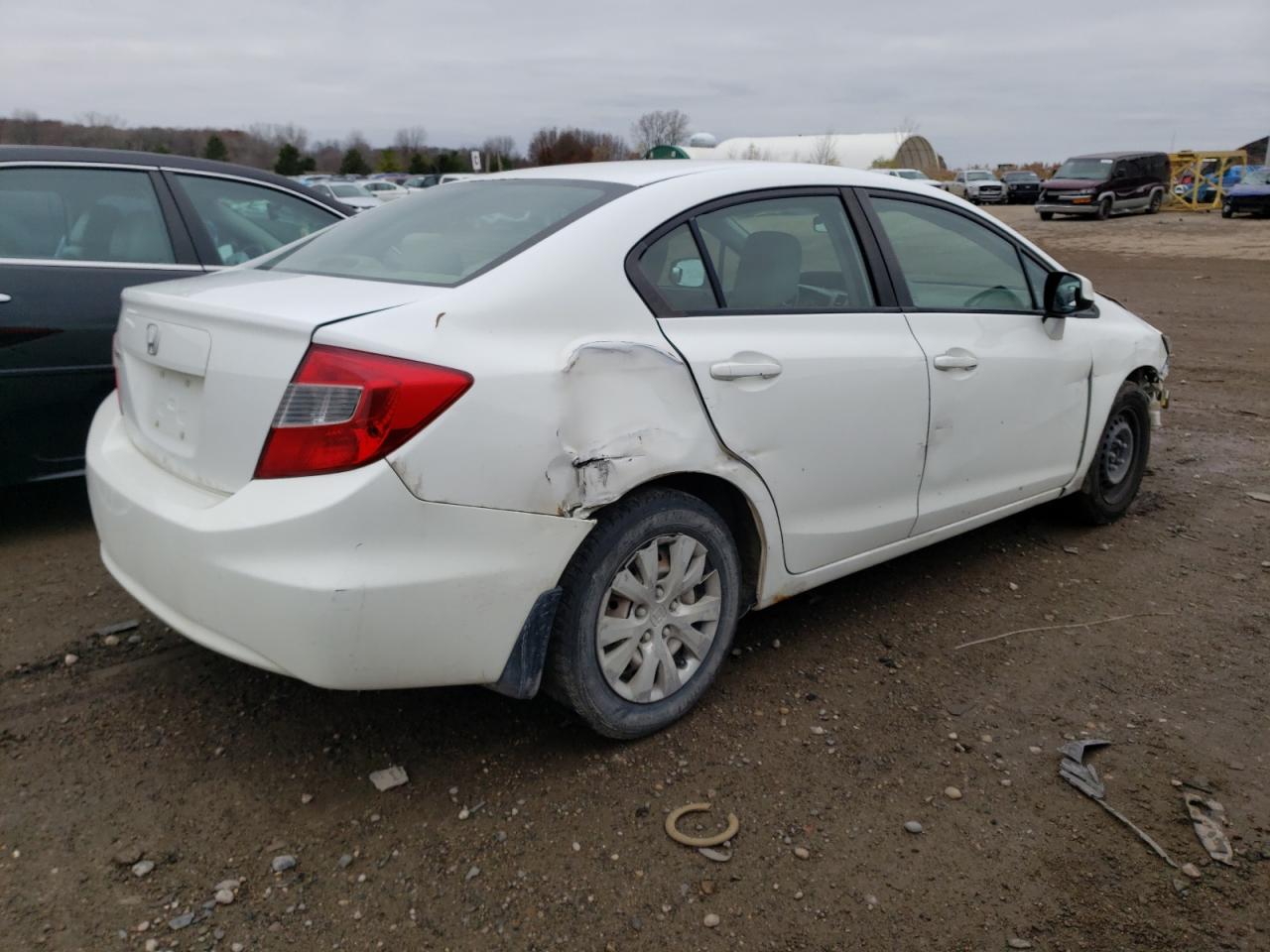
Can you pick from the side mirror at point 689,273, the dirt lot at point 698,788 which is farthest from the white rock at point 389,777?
the side mirror at point 689,273

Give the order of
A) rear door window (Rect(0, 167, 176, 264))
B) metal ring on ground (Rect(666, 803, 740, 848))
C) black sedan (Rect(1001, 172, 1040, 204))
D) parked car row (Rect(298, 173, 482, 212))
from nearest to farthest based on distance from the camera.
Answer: metal ring on ground (Rect(666, 803, 740, 848))
rear door window (Rect(0, 167, 176, 264))
parked car row (Rect(298, 173, 482, 212))
black sedan (Rect(1001, 172, 1040, 204))

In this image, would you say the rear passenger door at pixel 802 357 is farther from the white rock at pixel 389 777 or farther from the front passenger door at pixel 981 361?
the white rock at pixel 389 777

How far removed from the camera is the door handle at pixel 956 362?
137 inches

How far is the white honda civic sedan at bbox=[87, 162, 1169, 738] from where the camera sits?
231cm

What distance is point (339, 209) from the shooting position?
5336 millimetres

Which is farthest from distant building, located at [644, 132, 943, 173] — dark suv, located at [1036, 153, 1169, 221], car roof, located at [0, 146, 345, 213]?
car roof, located at [0, 146, 345, 213]

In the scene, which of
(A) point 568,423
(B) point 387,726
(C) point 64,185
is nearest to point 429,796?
(B) point 387,726

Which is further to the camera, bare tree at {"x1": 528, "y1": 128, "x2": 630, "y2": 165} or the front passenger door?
bare tree at {"x1": 528, "y1": 128, "x2": 630, "y2": 165}

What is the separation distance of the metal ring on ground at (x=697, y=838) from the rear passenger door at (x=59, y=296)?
119 inches

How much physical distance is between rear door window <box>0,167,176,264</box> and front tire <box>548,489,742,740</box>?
2.99 meters

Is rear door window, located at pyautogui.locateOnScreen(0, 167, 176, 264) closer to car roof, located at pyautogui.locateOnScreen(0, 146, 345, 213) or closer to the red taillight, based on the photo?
car roof, located at pyautogui.locateOnScreen(0, 146, 345, 213)

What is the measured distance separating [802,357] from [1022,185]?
150 ft

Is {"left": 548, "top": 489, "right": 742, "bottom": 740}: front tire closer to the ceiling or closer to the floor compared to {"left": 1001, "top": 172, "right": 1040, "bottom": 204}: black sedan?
closer to the floor

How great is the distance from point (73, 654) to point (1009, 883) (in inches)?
113
